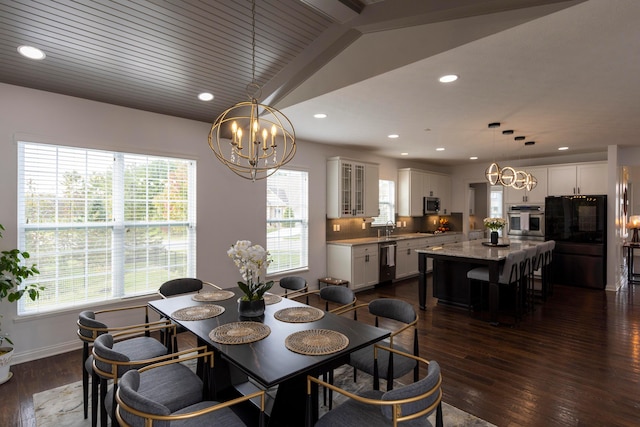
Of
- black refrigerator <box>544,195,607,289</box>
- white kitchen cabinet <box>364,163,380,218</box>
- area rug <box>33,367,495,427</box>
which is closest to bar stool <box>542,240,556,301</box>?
black refrigerator <box>544,195,607,289</box>

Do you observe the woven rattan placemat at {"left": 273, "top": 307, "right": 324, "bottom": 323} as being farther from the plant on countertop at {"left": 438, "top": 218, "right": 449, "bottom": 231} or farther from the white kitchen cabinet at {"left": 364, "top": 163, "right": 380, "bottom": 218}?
the plant on countertop at {"left": 438, "top": 218, "right": 449, "bottom": 231}

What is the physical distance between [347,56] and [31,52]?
2.57 meters

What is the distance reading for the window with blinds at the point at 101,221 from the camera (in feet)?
10.9

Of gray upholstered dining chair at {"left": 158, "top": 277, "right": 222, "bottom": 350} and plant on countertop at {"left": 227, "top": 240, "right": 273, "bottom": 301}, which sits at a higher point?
plant on countertop at {"left": 227, "top": 240, "right": 273, "bottom": 301}

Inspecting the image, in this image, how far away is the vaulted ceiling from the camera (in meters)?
2.22

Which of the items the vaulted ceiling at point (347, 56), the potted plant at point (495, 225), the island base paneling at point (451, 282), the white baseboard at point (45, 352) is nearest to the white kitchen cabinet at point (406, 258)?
the island base paneling at point (451, 282)

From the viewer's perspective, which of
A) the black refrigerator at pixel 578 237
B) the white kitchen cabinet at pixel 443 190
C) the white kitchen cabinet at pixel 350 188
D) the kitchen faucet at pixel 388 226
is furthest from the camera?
the white kitchen cabinet at pixel 443 190

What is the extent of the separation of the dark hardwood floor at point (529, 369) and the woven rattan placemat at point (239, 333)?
1.60m

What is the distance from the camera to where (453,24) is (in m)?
2.20

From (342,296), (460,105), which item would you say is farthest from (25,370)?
(460,105)

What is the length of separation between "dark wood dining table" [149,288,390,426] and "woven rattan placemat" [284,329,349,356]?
0.03 meters

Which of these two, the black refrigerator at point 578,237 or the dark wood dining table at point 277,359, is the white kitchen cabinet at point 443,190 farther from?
the dark wood dining table at point 277,359

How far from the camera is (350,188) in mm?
6203

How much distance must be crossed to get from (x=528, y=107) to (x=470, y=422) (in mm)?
3320
